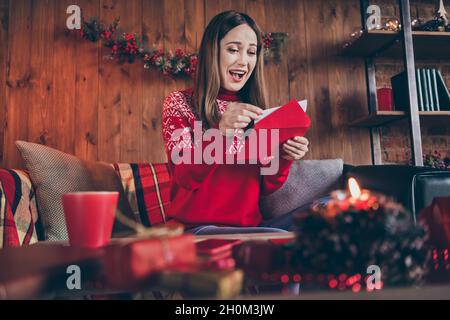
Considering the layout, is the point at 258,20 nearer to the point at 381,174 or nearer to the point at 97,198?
the point at 381,174

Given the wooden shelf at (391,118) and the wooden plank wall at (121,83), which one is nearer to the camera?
the wooden shelf at (391,118)

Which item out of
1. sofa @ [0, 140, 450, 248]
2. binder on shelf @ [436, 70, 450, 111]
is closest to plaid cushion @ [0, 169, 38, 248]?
sofa @ [0, 140, 450, 248]

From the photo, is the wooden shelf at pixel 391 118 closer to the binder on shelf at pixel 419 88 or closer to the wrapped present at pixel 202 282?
the binder on shelf at pixel 419 88

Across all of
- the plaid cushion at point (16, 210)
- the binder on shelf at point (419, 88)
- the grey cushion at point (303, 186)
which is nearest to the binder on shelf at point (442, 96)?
the binder on shelf at point (419, 88)

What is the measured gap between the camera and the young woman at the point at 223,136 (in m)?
1.08

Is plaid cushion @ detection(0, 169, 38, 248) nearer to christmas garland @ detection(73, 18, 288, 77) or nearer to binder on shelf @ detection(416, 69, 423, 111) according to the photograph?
christmas garland @ detection(73, 18, 288, 77)

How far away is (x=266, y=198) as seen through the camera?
1.68 meters

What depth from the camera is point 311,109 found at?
2391 mm

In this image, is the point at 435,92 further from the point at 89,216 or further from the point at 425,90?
the point at 89,216

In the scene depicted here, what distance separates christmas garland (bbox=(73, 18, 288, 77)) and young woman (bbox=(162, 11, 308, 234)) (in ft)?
2.96

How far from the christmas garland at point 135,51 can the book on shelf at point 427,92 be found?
81cm

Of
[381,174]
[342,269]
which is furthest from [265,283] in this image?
[381,174]
